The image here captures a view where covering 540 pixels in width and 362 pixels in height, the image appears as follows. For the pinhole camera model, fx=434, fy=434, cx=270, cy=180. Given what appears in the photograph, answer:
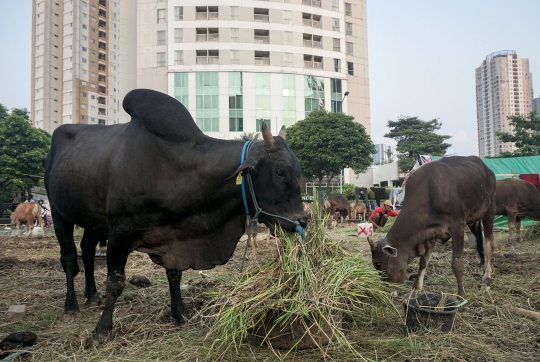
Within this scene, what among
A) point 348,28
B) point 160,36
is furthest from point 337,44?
point 160,36

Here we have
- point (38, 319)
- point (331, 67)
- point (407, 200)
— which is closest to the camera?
point (38, 319)

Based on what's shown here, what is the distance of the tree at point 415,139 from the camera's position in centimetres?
4948

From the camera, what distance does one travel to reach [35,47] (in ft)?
230

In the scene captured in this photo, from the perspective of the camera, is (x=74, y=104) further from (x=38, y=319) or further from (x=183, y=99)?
(x=38, y=319)

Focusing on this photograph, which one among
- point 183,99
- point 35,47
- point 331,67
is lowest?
point 183,99

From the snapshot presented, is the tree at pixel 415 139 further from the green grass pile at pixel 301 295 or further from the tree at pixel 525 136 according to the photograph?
the green grass pile at pixel 301 295

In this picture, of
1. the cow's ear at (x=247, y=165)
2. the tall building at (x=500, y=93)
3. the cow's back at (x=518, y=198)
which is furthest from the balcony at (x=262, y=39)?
the tall building at (x=500, y=93)

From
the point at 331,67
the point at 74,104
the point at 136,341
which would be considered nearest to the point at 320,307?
the point at 136,341

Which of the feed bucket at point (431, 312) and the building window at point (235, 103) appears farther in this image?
the building window at point (235, 103)

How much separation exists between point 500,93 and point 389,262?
295ft

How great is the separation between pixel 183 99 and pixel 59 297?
1530 inches

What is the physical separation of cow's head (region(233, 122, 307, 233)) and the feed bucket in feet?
4.47

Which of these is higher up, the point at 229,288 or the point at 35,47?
the point at 35,47

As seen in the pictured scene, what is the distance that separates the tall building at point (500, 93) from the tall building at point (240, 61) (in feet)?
161
